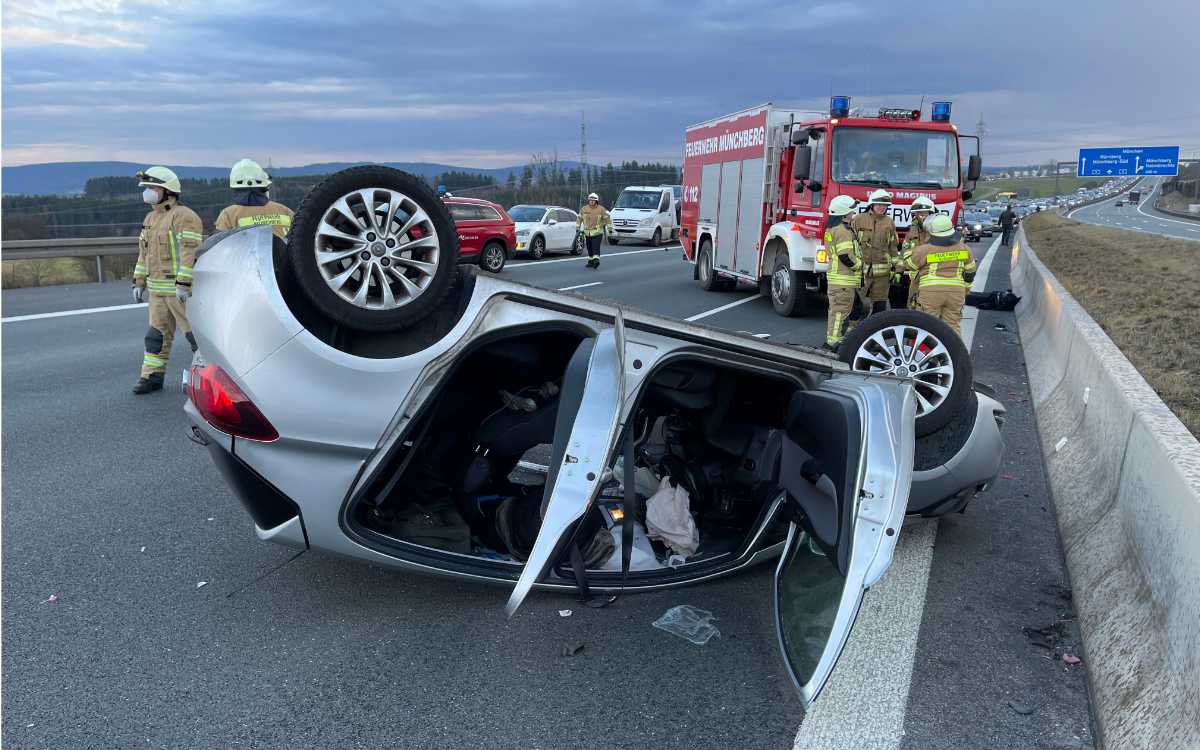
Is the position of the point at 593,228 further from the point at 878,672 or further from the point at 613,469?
the point at 878,672

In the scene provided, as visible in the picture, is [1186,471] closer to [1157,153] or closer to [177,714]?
[177,714]

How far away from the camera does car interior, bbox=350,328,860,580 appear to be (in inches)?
138

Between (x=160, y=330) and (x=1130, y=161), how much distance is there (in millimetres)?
53091

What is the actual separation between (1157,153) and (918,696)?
54.5m

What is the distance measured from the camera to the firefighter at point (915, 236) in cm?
820

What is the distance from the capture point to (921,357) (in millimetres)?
4559

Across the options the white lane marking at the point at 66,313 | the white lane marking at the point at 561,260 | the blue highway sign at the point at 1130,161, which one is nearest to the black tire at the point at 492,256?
the white lane marking at the point at 561,260

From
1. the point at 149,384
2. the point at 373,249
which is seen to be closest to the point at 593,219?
the point at 149,384

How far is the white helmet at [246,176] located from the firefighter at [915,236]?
576 cm

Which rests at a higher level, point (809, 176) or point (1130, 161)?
point (1130, 161)

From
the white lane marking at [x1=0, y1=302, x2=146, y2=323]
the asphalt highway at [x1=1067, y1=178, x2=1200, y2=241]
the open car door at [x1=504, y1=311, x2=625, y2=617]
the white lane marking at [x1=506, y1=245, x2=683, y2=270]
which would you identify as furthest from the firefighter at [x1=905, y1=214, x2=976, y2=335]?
the asphalt highway at [x1=1067, y1=178, x2=1200, y2=241]

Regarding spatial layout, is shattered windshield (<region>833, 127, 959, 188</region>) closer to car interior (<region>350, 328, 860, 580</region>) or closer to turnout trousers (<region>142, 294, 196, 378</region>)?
turnout trousers (<region>142, 294, 196, 378</region>)

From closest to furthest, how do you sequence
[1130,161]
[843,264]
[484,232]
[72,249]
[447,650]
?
[447,650] → [843,264] → [72,249] → [484,232] → [1130,161]

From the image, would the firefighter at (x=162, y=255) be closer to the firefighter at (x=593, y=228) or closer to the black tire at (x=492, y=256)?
the black tire at (x=492, y=256)
